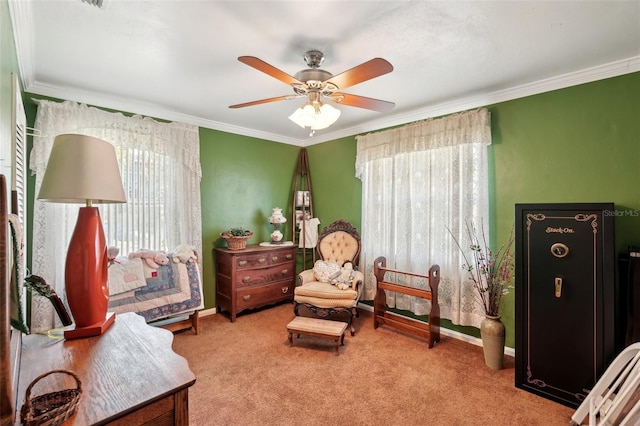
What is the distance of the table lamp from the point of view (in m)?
1.24

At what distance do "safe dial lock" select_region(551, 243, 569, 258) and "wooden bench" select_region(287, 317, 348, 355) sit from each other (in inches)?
71.9

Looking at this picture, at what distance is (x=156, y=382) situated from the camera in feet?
3.10

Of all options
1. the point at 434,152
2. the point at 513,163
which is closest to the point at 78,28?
the point at 434,152

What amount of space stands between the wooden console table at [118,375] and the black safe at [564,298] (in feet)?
7.89

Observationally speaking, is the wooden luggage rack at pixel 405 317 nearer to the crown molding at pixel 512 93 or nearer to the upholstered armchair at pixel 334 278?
the upholstered armchair at pixel 334 278

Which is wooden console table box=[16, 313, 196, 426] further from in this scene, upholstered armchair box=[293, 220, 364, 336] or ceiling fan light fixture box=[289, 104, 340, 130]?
upholstered armchair box=[293, 220, 364, 336]

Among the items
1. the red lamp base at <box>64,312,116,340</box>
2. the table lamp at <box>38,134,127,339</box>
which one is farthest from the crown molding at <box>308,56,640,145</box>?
the red lamp base at <box>64,312,116,340</box>

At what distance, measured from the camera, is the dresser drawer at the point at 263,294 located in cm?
366

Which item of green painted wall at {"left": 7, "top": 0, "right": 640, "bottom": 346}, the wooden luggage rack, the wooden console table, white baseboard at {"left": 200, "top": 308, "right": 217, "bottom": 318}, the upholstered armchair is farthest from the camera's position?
white baseboard at {"left": 200, "top": 308, "right": 217, "bottom": 318}

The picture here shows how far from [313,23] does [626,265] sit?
2726mm

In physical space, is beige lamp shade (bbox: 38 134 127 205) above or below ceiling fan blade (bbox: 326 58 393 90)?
below

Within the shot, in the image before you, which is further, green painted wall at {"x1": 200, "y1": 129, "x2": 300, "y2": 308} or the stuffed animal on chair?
green painted wall at {"x1": 200, "y1": 129, "x2": 300, "y2": 308}

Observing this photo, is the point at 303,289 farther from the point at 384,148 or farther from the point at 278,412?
the point at 384,148

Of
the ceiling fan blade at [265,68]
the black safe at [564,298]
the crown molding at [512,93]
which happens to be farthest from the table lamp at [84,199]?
the crown molding at [512,93]
